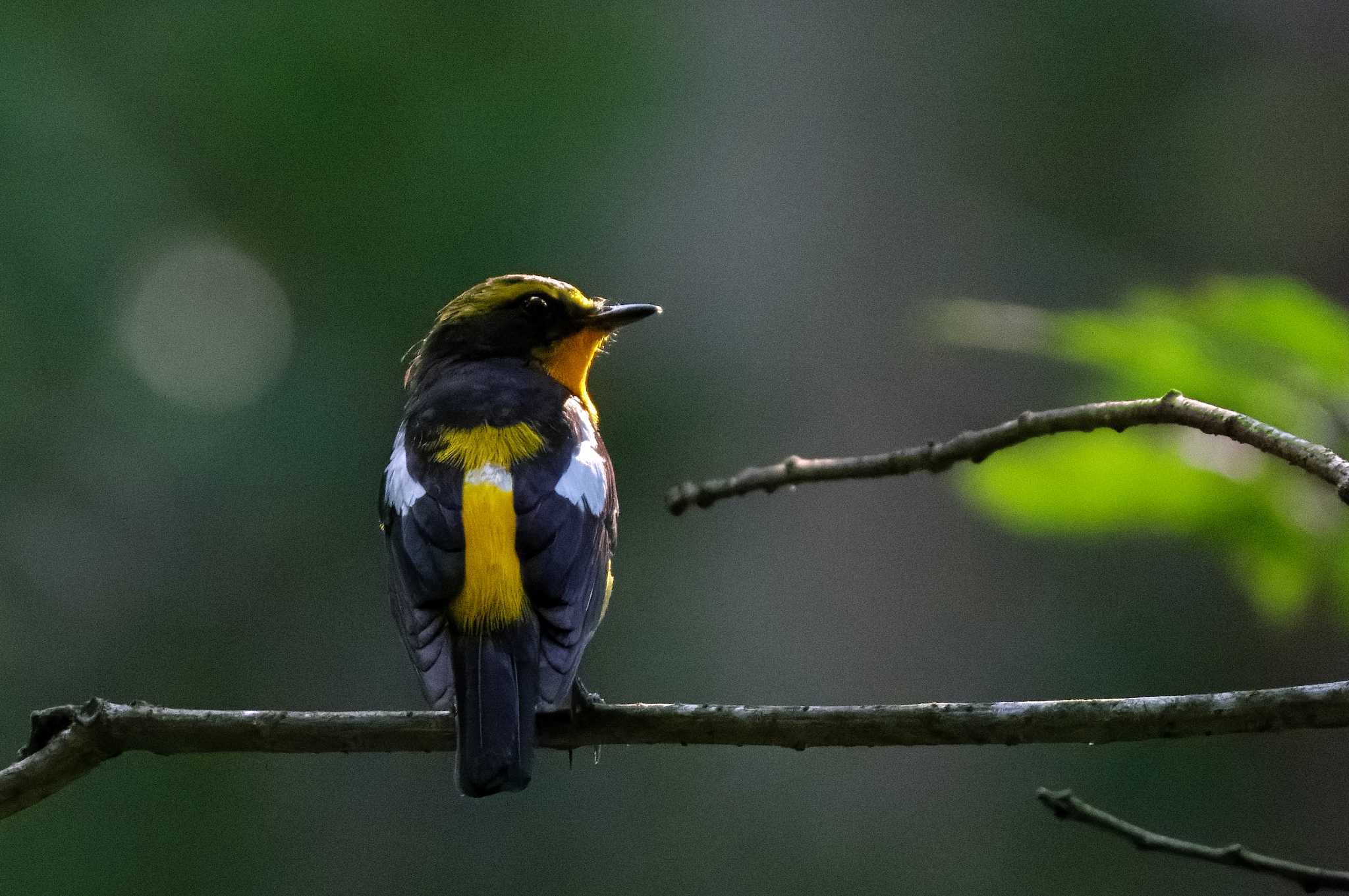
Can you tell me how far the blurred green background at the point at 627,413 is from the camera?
7906 millimetres

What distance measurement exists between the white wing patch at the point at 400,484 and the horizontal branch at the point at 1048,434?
67 centimetres

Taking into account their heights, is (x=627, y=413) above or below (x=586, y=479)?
above

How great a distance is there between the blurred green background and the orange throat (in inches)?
152

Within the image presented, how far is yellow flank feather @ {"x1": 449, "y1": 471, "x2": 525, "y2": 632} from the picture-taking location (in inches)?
113

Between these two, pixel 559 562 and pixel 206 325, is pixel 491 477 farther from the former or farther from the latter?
pixel 206 325

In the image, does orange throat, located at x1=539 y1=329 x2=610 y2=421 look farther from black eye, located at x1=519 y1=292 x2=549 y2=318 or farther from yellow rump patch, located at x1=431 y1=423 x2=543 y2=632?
yellow rump patch, located at x1=431 y1=423 x2=543 y2=632

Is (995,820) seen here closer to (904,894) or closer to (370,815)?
(904,894)

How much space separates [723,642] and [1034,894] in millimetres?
2280

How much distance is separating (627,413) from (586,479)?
5.56 m

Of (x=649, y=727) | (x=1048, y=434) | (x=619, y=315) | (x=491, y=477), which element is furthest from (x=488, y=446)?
(x=1048, y=434)

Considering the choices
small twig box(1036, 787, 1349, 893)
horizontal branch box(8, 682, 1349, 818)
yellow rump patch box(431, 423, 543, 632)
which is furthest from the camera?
yellow rump patch box(431, 423, 543, 632)

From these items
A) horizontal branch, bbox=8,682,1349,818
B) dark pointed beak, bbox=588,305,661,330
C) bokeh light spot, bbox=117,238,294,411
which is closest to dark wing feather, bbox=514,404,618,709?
horizontal branch, bbox=8,682,1349,818

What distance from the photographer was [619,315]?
4.15m

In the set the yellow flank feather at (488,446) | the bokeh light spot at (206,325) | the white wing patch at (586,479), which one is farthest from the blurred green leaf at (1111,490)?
the bokeh light spot at (206,325)
